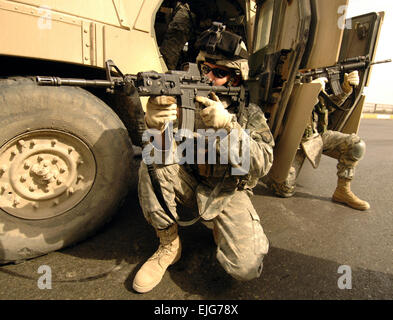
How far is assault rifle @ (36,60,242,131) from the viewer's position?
134cm

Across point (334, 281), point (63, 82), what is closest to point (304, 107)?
point (334, 281)

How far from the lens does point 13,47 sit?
1.34 metres

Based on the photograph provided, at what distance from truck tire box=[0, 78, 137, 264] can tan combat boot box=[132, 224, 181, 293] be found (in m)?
0.43

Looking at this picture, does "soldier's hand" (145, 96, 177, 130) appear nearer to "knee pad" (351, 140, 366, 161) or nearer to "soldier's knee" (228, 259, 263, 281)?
"soldier's knee" (228, 259, 263, 281)

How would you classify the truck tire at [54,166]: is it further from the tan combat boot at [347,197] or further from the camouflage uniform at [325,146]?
the tan combat boot at [347,197]

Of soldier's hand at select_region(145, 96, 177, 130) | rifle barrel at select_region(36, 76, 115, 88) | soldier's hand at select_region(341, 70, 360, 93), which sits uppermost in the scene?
soldier's hand at select_region(341, 70, 360, 93)

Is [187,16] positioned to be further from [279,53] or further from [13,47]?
[13,47]

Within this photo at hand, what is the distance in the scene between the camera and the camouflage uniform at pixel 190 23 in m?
2.88

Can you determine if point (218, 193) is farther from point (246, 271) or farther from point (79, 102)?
point (79, 102)

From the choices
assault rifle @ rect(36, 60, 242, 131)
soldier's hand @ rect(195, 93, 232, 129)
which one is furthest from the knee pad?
soldier's hand @ rect(195, 93, 232, 129)

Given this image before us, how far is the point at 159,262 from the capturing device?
4.76 feet

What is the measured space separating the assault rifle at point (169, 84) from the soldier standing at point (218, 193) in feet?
0.21

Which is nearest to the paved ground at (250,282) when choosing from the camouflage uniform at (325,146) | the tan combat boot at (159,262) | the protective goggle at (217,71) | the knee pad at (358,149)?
the tan combat boot at (159,262)
